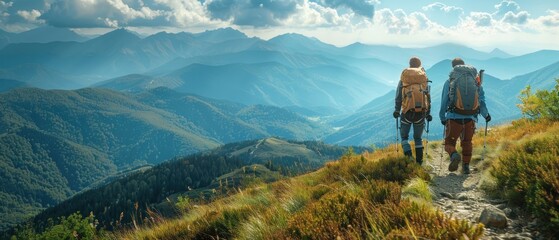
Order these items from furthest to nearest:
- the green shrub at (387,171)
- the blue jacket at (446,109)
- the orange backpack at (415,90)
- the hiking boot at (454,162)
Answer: the orange backpack at (415,90) → the blue jacket at (446,109) → the hiking boot at (454,162) → the green shrub at (387,171)

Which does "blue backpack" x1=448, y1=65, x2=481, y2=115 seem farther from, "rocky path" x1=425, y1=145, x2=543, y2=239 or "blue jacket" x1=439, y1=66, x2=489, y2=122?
"rocky path" x1=425, y1=145, x2=543, y2=239

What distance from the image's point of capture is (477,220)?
17.0 feet

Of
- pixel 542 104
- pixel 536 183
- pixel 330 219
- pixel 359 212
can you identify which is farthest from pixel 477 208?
pixel 542 104

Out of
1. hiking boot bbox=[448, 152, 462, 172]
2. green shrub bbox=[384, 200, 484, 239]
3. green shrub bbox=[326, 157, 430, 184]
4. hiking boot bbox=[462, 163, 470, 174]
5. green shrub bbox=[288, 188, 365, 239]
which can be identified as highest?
green shrub bbox=[384, 200, 484, 239]

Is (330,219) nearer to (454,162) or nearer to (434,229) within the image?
(434,229)

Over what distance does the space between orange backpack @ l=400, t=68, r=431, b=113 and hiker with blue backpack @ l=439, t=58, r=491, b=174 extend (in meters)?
0.55

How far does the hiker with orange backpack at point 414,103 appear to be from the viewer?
35.5 feet

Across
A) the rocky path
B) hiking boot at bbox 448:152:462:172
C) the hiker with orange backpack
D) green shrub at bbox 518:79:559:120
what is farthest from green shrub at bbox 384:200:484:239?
green shrub at bbox 518:79:559:120

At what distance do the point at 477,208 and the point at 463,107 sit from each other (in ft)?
16.7

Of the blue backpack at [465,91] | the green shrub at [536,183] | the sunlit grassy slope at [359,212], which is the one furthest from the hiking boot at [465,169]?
the green shrub at [536,183]

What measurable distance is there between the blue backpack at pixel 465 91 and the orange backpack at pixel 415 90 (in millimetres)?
719

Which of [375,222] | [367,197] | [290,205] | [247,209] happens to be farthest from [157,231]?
[375,222]

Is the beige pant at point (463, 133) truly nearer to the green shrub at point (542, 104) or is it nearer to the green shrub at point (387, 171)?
the green shrub at point (387, 171)

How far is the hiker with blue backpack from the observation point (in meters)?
10.3
